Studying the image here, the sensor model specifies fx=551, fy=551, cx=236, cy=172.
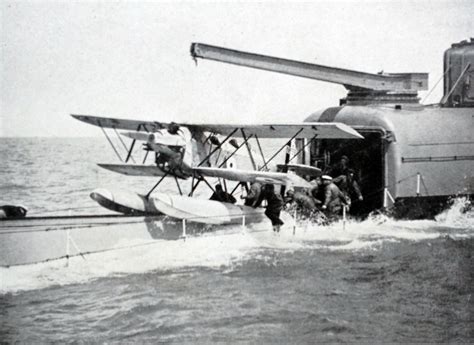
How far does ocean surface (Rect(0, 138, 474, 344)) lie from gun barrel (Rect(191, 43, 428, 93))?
386cm

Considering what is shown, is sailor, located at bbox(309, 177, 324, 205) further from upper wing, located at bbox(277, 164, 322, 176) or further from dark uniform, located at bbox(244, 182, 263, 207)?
dark uniform, located at bbox(244, 182, 263, 207)

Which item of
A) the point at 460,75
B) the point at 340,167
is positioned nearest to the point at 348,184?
the point at 340,167

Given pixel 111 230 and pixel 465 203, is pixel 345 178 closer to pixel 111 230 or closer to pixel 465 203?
pixel 465 203

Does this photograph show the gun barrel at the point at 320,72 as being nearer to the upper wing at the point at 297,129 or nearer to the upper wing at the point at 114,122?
the upper wing at the point at 297,129

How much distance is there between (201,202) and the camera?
39.5 ft

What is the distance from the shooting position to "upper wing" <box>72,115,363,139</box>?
11500mm

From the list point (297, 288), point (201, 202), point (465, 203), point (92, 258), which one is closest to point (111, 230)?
point (92, 258)

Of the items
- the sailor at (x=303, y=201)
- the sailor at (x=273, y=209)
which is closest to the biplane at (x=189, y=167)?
the sailor at (x=273, y=209)

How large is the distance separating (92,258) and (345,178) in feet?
23.4

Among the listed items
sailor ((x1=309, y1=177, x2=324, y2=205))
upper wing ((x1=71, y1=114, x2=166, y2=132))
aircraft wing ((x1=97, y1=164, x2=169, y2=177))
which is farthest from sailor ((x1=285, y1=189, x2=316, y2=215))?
upper wing ((x1=71, y1=114, x2=166, y2=132))

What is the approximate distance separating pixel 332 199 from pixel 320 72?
10.6 ft

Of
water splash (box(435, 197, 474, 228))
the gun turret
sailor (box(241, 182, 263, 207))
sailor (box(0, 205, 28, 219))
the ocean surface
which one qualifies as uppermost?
the gun turret

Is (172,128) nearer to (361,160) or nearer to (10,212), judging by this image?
(10,212)

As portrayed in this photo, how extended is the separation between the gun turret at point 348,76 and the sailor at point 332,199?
8.89ft
